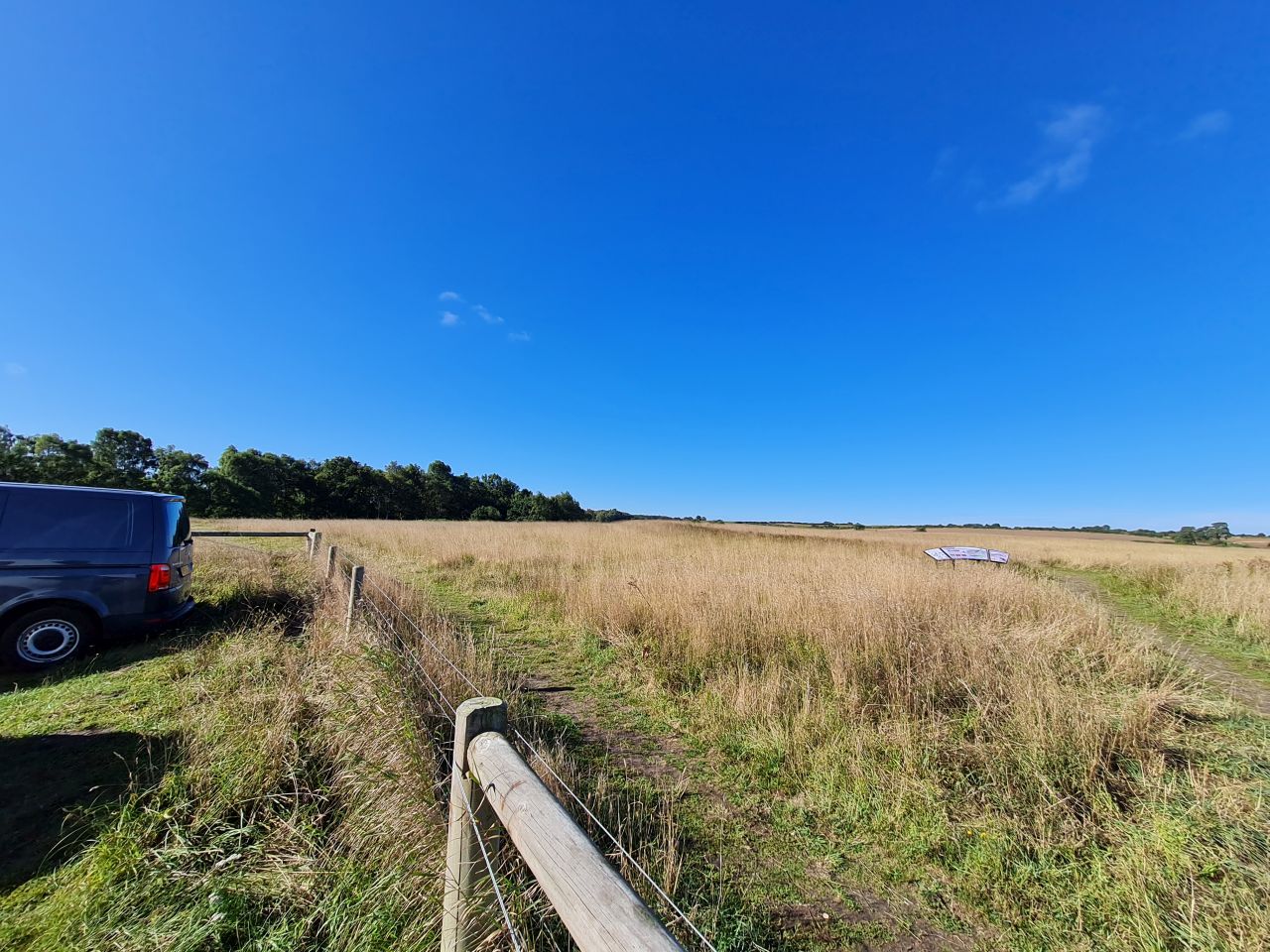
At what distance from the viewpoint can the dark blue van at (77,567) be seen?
4699mm

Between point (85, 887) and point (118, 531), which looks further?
point (118, 531)

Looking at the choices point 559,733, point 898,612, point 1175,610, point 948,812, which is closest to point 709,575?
point 898,612

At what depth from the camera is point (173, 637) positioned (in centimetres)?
564

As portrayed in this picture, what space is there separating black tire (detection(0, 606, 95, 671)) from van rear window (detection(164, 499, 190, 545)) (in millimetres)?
1020

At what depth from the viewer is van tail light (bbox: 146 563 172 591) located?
17.3ft

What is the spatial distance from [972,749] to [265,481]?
59.1m

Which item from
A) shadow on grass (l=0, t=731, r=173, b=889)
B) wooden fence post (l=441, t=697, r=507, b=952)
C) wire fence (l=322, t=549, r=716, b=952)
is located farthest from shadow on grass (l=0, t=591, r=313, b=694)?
wooden fence post (l=441, t=697, r=507, b=952)

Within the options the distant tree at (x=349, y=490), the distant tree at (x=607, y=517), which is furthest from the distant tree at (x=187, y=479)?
the distant tree at (x=607, y=517)

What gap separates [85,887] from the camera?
2033 mm

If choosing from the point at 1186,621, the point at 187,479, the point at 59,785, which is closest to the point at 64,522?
the point at 59,785

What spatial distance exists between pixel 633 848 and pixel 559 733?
4.84ft

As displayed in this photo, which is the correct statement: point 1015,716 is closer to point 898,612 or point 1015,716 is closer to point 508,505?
point 898,612

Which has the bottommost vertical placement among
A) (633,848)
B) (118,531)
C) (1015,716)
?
(633,848)

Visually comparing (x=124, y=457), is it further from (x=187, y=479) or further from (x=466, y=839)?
(x=466, y=839)
